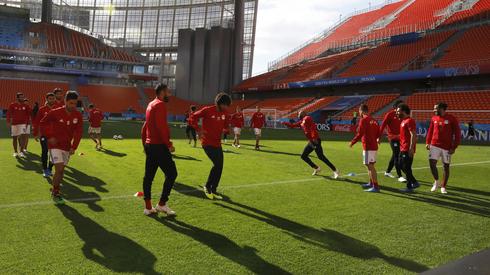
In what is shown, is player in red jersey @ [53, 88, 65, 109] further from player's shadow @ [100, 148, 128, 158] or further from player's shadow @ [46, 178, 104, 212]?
player's shadow @ [100, 148, 128, 158]

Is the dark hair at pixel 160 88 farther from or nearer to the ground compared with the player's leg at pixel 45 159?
farther from the ground

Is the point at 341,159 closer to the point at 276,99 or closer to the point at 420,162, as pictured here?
the point at 420,162

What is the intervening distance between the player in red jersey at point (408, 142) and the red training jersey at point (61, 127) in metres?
7.12

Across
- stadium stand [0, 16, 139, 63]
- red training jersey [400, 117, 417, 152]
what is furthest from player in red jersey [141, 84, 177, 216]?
stadium stand [0, 16, 139, 63]

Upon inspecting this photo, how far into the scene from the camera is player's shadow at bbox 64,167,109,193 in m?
8.43

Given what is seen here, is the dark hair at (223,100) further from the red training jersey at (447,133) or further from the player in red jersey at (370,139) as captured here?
the red training jersey at (447,133)

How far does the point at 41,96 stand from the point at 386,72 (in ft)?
150

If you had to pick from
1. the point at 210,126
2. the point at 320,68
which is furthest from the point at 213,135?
the point at 320,68

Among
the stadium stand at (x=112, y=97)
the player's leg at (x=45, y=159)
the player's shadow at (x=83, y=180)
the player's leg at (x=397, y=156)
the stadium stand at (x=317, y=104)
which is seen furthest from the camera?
the stadium stand at (x=112, y=97)

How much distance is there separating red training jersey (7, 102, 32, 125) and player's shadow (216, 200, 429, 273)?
9543 millimetres

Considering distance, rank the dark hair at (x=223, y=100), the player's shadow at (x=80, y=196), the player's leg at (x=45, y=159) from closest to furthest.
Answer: the player's shadow at (x=80, y=196)
the dark hair at (x=223, y=100)
the player's leg at (x=45, y=159)

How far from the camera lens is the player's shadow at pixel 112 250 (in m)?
4.13

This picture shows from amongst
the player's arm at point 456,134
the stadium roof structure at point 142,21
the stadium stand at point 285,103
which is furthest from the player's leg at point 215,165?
the stadium roof structure at point 142,21

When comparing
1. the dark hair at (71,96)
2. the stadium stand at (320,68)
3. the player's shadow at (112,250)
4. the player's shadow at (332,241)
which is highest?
the stadium stand at (320,68)
